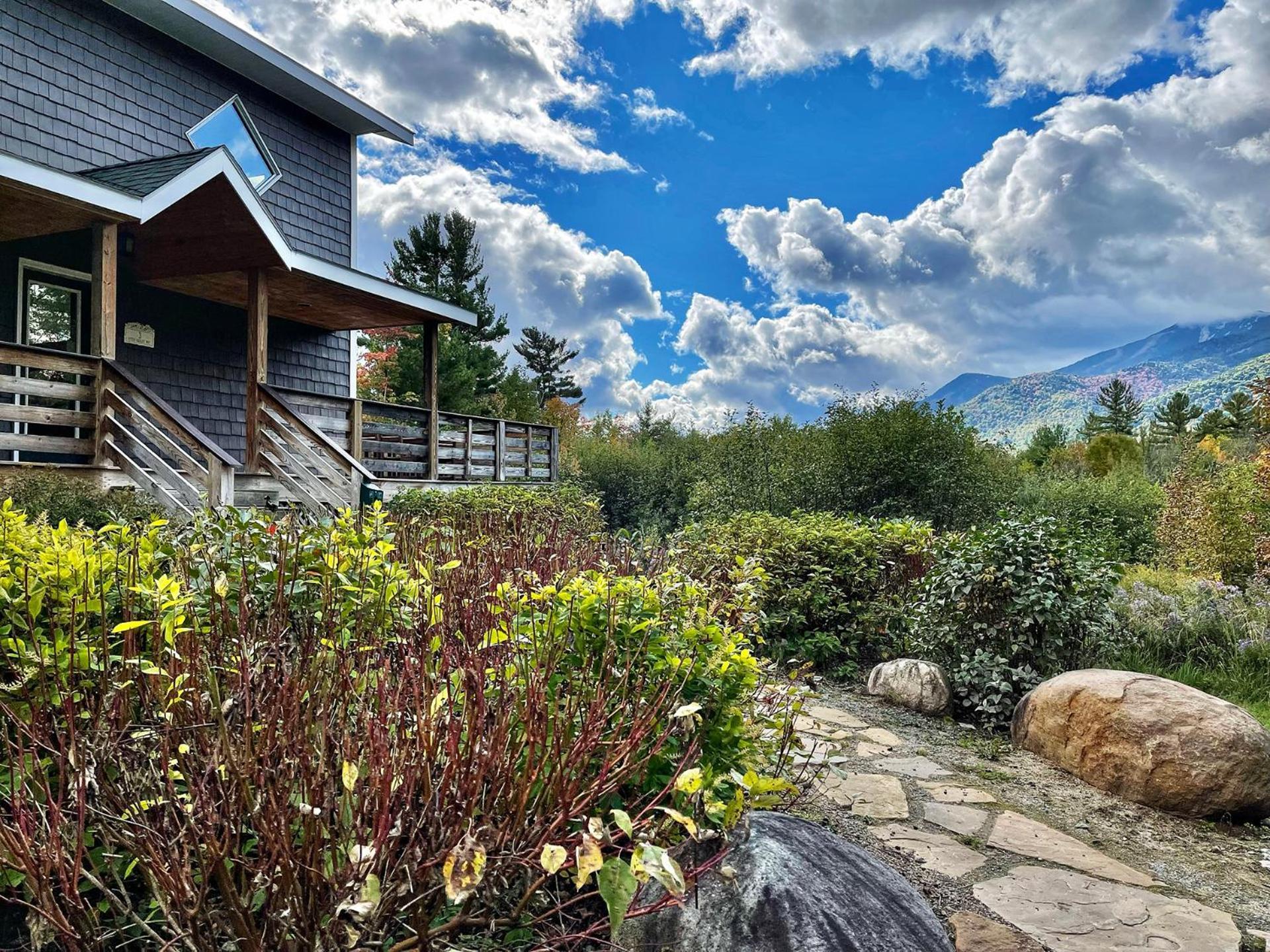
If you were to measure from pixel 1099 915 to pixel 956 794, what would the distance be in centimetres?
111

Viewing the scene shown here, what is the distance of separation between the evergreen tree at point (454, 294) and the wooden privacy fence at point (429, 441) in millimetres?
11007

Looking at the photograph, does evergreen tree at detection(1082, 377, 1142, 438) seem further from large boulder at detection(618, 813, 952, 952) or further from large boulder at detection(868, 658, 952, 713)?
large boulder at detection(618, 813, 952, 952)

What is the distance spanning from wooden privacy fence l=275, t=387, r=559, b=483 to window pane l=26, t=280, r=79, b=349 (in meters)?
2.89

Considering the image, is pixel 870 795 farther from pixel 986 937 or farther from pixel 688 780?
pixel 688 780

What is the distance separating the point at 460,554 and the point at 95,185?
6.57m

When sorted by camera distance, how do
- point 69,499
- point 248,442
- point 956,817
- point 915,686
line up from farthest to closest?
point 248,442, point 69,499, point 915,686, point 956,817

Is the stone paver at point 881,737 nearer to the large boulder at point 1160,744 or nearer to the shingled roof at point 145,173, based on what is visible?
the large boulder at point 1160,744

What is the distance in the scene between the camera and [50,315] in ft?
33.3

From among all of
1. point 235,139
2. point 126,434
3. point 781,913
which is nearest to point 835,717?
point 781,913

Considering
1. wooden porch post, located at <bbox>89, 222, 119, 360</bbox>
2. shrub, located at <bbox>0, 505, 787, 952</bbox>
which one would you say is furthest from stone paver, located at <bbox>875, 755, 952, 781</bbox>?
wooden porch post, located at <bbox>89, 222, 119, 360</bbox>

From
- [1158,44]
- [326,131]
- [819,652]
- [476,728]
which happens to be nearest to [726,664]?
[476,728]

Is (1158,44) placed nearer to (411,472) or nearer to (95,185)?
(411,472)

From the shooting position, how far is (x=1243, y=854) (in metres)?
3.42

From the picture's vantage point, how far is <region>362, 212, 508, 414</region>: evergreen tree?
25656 mm
